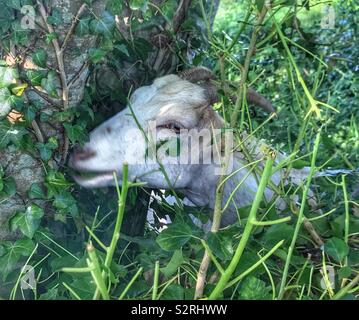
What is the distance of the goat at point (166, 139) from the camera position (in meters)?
3.25

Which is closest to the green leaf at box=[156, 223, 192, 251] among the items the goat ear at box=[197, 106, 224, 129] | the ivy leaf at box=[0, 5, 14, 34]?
the ivy leaf at box=[0, 5, 14, 34]

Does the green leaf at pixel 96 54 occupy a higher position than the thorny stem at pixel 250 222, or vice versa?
the green leaf at pixel 96 54

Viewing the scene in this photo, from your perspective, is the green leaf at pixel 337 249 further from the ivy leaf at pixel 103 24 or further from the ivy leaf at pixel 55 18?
the ivy leaf at pixel 55 18

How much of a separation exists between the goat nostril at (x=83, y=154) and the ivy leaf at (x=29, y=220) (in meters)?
0.46

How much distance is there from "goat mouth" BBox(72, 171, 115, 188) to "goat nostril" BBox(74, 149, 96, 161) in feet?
0.24

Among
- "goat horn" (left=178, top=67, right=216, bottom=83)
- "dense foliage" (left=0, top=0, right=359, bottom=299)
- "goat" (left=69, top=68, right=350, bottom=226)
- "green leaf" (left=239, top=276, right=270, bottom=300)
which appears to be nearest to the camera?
"green leaf" (left=239, top=276, right=270, bottom=300)

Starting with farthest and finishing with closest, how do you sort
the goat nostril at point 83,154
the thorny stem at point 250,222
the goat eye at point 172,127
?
1. the goat eye at point 172,127
2. the goat nostril at point 83,154
3. the thorny stem at point 250,222

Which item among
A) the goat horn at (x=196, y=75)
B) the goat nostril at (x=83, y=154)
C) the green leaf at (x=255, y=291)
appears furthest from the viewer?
the goat horn at (x=196, y=75)

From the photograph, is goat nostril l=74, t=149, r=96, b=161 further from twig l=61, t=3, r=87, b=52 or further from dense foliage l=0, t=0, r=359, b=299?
twig l=61, t=3, r=87, b=52

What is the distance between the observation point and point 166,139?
332 cm

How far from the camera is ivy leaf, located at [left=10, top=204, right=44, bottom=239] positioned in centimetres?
264

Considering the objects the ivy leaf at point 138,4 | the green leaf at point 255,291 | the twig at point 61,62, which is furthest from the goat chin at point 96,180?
the green leaf at point 255,291

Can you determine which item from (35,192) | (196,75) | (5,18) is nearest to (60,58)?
(5,18)
